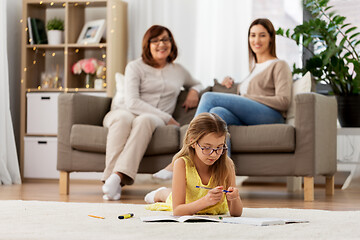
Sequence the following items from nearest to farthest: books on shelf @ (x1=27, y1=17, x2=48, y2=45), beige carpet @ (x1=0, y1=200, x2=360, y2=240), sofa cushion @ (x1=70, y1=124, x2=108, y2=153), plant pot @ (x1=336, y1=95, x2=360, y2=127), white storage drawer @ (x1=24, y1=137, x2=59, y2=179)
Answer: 1. beige carpet @ (x1=0, y1=200, x2=360, y2=240)
2. sofa cushion @ (x1=70, y1=124, x2=108, y2=153)
3. plant pot @ (x1=336, y1=95, x2=360, y2=127)
4. white storage drawer @ (x1=24, y1=137, x2=59, y2=179)
5. books on shelf @ (x1=27, y1=17, x2=48, y2=45)

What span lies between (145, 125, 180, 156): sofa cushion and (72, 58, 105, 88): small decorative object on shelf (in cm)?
159

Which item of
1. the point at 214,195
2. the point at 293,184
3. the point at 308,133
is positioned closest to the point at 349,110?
the point at 293,184

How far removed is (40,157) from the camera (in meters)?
4.79

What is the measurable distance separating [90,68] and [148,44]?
3.74 ft

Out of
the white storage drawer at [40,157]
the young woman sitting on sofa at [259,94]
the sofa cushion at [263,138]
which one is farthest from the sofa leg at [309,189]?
the white storage drawer at [40,157]

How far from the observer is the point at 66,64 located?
15.9 feet

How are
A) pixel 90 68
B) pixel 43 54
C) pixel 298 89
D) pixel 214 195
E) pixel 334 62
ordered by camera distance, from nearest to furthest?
pixel 214 195
pixel 298 89
pixel 334 62
pixel 90 68
pixel 43 54

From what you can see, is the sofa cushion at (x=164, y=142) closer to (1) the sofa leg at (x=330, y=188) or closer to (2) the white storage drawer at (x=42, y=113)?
(1) the sofa leg at (x=330, y=188)

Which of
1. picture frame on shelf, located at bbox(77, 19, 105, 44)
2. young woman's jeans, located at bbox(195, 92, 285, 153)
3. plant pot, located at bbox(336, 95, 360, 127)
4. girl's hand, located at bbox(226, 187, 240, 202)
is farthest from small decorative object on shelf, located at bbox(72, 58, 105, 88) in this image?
girl's hand, located at bbox(226, 187, 240, 202)

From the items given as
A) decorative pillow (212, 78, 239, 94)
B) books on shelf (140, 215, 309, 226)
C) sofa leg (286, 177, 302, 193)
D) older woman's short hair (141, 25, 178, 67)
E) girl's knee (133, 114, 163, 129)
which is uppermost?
older woman's short hair (141, 25, 178, 67)

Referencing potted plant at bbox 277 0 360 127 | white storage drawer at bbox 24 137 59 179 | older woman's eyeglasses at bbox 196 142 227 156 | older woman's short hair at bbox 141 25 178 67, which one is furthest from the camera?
white storage drawer at bbox 24 137 59 179

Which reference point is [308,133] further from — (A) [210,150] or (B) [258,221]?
(B) [258,221]

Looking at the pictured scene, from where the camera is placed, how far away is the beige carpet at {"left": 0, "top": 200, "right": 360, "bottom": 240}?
1575mm

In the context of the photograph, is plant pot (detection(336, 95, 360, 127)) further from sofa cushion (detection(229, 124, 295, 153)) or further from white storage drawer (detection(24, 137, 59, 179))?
white storage drawer (detection(24, 137, 59, 179))
